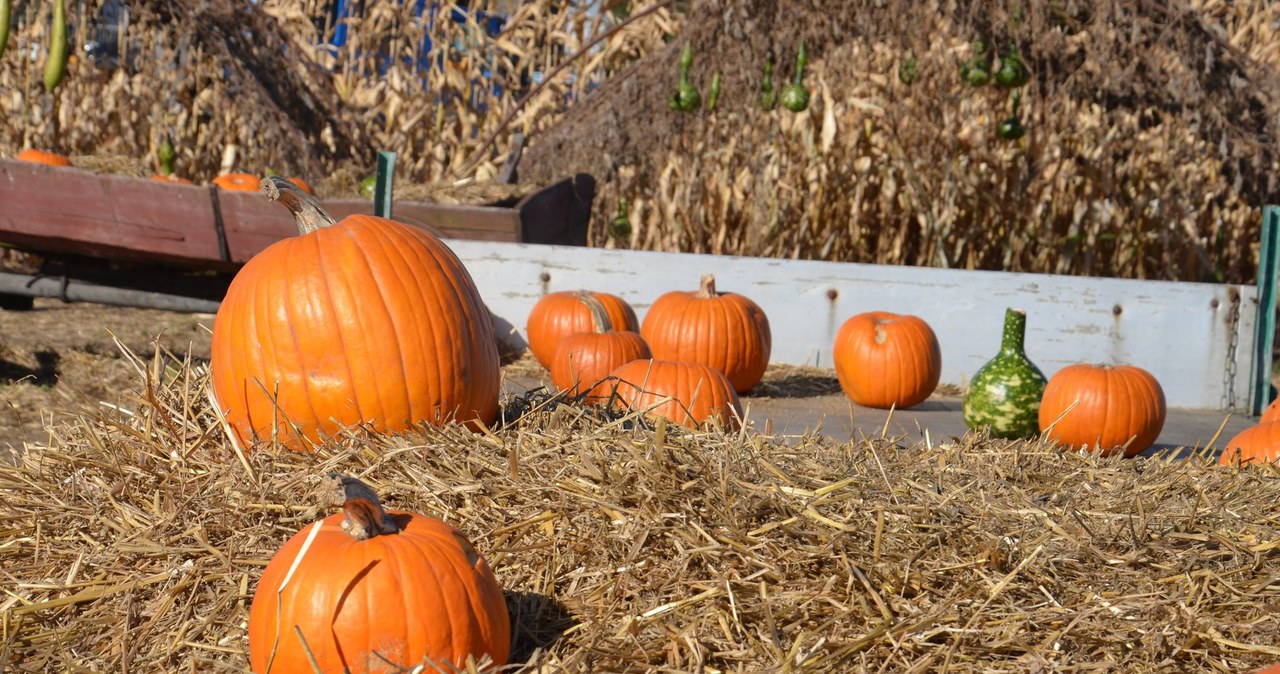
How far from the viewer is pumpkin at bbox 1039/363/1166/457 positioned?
479 centimetres

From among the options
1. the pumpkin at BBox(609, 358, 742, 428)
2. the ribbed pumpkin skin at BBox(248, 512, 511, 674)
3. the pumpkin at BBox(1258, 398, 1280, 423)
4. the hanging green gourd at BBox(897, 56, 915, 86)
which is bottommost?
the ribbed pumpkin skin at BBox(248, 512, 511, 674)

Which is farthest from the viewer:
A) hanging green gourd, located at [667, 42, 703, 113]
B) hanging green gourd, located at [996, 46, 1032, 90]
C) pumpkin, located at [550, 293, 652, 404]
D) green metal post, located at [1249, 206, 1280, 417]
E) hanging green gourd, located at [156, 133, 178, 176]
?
hanging green gourd, located at [156, 133, 178, 176]

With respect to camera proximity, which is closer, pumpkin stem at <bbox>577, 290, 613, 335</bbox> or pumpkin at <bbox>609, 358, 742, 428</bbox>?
pumpkin at <bbox>609, 358, 742, 428</bbox>

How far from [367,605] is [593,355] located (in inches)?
127

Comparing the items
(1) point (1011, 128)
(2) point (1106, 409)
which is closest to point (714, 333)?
(2) point (1106, 409)

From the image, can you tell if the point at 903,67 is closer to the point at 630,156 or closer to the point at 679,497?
the point at 630,156

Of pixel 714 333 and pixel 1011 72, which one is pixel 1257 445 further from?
pixel 1011 72

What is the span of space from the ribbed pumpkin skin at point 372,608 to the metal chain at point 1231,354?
5510 mm

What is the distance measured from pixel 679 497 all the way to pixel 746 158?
6829mm

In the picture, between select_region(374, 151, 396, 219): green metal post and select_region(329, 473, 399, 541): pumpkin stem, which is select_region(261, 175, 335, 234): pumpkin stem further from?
select_region(374, 151, 396, 219): green metal post

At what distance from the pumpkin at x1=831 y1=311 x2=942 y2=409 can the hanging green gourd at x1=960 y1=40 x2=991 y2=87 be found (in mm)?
2669

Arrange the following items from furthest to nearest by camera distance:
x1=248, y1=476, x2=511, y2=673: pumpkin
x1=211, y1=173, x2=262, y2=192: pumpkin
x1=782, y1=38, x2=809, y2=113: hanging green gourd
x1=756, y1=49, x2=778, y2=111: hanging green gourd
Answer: x1=756, y1=49, x2=778, y2=111: hanging green gourd → x1=782, y1=38, x2=809, y2=113: hanging green gourd → x1=211, y1=173, x2=262, y2=192: pumpkin → x1=248, y1=476, x2=511, y2=673: pumpkin

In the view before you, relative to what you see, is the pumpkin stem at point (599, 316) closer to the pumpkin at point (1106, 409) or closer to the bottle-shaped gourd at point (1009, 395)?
the bottle-shaped gourd at point (1009, 395)

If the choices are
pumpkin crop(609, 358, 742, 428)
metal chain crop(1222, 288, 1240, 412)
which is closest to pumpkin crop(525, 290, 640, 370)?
pumpkin crop(609, 358, 742, 428)
